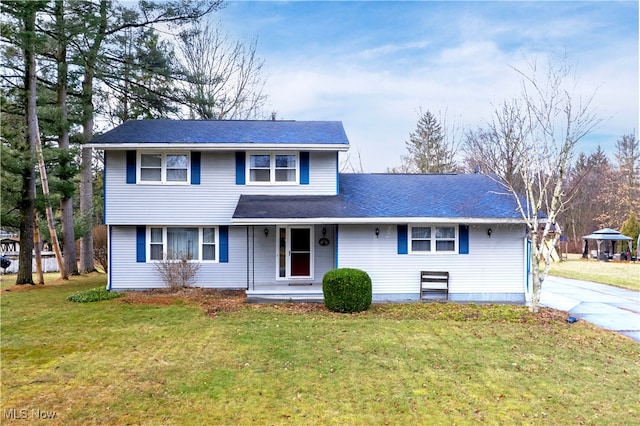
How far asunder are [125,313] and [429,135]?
26248 millimetres

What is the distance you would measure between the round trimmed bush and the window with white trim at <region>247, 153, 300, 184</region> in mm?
4328

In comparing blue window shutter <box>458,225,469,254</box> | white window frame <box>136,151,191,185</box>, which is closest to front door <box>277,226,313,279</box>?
white window frame <box>136,151,191,185</box>

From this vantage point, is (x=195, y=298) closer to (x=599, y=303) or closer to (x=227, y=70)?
(x=599, y=303)

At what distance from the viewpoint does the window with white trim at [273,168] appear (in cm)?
1351

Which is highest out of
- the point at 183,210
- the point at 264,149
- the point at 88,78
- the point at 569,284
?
the point at 88,78

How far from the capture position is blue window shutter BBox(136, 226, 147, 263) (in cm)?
1327

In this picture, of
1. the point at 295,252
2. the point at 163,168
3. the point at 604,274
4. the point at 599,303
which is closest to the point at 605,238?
the point at 604,274

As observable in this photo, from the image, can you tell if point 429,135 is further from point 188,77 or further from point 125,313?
point 125,313

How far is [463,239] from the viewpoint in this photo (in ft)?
40.4

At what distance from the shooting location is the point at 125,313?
10.0 metres

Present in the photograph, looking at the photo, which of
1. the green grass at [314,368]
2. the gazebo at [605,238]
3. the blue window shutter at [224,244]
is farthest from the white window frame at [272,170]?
the gazebo at [605,238]

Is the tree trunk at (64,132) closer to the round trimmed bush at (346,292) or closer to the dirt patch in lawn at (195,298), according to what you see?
the dirt patch in lawn at (195,298)

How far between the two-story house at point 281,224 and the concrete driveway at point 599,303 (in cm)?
159

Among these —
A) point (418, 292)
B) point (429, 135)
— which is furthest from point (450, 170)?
Answer: point (418, 292)
